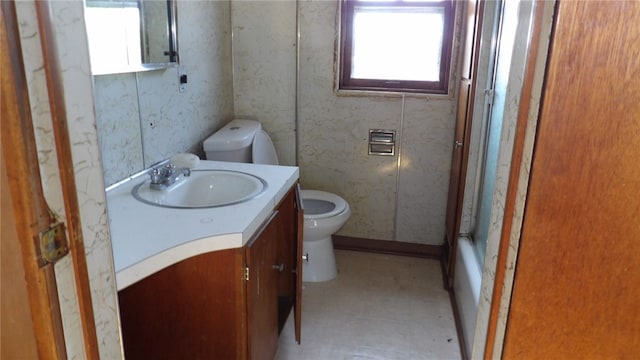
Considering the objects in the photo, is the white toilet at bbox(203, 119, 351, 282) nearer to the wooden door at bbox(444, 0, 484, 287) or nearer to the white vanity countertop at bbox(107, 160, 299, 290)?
the wooden door at bbox(444, 0, 484, 287)

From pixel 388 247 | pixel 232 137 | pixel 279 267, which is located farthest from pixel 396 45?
pixel 279 267

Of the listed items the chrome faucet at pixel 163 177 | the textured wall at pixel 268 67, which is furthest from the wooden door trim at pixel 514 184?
the textured wall at pixel 268 67

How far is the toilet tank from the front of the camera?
7.74ft

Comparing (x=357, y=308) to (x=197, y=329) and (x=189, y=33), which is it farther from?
(x=189, y=33)

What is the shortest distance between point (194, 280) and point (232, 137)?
120 cm

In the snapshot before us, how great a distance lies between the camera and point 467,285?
2131 millimetres

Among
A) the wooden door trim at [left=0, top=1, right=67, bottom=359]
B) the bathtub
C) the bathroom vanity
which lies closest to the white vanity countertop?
the bathroom vanity

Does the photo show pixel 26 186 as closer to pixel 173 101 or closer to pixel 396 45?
pixel 173 101

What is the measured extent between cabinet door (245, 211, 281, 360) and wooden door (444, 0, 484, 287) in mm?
1100

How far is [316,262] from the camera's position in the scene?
2693 mm

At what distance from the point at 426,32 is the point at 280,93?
36.9 inches

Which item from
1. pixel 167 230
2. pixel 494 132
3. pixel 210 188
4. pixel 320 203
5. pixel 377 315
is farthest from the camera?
pixel 320 203

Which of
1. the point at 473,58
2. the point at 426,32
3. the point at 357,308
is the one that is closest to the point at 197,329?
the point at 357,308

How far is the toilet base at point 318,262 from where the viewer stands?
267cm
